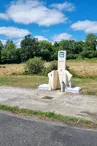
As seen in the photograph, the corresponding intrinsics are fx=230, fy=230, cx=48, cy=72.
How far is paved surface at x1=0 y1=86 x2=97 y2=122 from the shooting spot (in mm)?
5961

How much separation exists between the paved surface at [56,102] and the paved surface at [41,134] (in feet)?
3.13

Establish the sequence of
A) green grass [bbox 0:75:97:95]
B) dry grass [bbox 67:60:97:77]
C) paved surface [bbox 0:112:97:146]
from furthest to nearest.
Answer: dry grass [bbox 67:60:97:77]
green grass [bbox 0:75:97:95]
paved surface [bbox 0:112:97:146]

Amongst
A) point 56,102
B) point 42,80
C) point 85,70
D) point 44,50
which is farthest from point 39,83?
point 44,50

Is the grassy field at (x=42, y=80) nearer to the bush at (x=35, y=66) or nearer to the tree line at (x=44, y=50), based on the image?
the bush at (x=35, y=66)

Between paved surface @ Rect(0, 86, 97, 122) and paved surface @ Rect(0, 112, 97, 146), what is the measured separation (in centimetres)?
95

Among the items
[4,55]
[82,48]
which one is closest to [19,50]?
[4,55]

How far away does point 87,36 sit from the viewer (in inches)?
3344

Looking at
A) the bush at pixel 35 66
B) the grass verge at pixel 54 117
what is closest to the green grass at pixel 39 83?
the grass verge at pixel 54 117

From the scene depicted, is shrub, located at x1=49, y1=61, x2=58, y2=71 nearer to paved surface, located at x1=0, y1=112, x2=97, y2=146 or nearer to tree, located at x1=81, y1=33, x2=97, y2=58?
paved surface, located at x1=0, y1=112, x2=97, y2=146

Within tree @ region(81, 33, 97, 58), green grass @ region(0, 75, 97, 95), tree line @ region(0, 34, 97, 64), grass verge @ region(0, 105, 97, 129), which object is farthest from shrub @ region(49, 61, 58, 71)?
tree @ region(81, 33, 97, 58)

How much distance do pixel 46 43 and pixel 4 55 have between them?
923 inches

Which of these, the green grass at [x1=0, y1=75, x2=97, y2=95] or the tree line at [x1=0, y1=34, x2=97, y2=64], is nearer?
the green grass at [x1=0, y1=75, x2=97, y2=95]

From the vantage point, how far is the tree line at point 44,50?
65438 millimetres

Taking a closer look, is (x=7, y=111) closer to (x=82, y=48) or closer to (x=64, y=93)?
(x=64, y=93)
